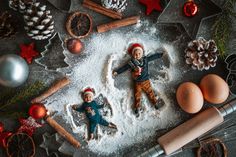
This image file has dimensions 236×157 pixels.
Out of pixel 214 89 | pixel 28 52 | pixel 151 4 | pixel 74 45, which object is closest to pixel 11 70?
pixel 28 52

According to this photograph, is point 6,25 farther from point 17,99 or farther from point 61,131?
point 61,131

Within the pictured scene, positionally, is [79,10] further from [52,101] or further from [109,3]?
[52,101]

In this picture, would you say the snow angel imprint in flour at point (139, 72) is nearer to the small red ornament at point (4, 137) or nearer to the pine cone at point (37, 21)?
the pine cone at point (37, 21)

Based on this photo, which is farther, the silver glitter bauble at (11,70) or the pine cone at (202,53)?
the pine cone at (202,53)

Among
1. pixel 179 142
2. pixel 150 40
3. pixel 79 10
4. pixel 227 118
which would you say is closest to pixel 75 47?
pixel 79 10

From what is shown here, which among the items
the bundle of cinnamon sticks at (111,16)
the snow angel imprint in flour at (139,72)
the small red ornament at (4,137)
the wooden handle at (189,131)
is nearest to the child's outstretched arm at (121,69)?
the snow angel imprint in flour at (139,72)

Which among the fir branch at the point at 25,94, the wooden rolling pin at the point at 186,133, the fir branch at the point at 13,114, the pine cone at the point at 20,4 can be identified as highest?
the pine cone at the point at 20,4
